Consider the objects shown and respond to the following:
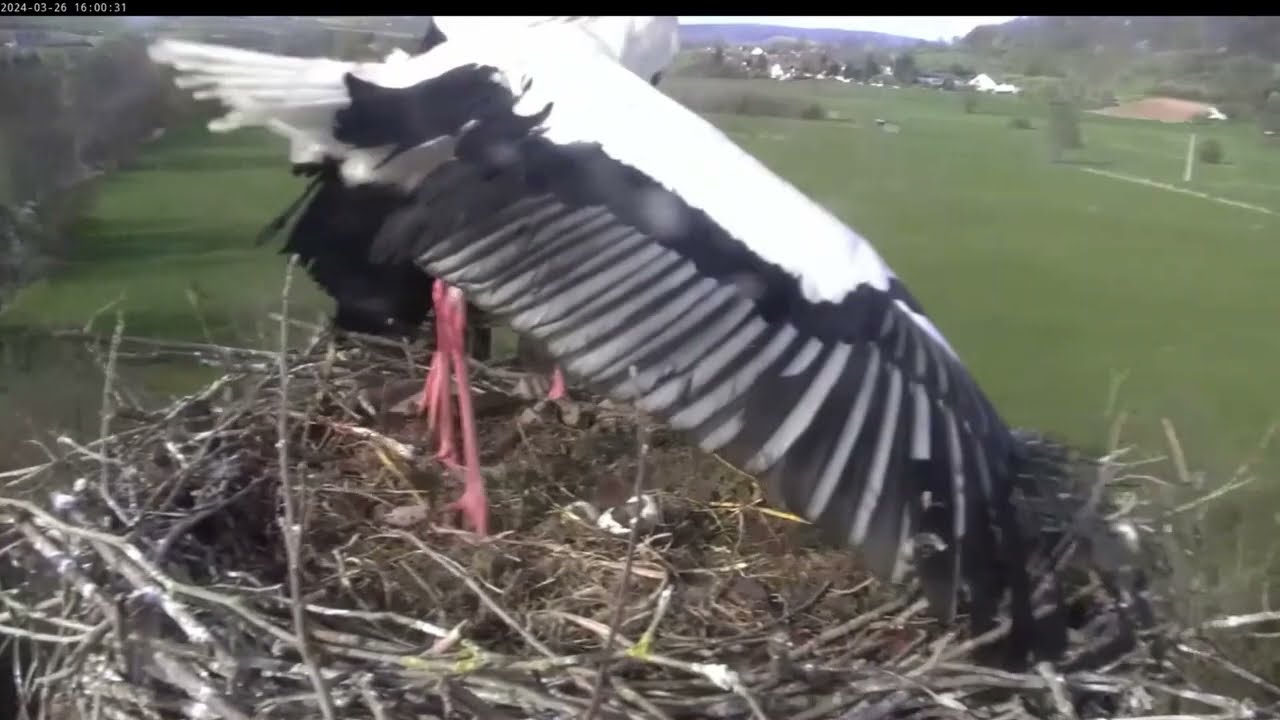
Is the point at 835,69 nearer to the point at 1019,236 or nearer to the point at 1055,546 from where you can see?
the point at 1019,236

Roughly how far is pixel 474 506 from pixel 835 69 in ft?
1.72

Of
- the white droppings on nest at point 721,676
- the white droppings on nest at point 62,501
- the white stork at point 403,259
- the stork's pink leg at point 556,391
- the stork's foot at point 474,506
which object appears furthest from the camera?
the stork's pink leg at point 556,391

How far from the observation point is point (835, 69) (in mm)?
864

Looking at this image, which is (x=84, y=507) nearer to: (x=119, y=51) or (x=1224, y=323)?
(x=119, y=51)

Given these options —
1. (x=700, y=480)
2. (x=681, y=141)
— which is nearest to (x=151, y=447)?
(x=700, y=480)

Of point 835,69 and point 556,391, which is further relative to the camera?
point 556,391

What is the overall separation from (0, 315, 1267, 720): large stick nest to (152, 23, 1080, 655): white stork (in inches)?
3.3

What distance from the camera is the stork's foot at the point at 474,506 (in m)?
1.10

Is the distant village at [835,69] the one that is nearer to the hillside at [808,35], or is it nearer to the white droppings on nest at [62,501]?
the hillside at [808,35]

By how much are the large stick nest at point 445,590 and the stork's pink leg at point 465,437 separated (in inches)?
1.0

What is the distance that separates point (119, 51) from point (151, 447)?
1.51 feet

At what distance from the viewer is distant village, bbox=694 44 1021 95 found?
845 millimetres

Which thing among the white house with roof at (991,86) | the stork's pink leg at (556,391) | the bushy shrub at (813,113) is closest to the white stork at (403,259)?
the stork's pink leg at (556,391)

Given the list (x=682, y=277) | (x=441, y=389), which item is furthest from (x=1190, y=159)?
(x=441, y=389)
